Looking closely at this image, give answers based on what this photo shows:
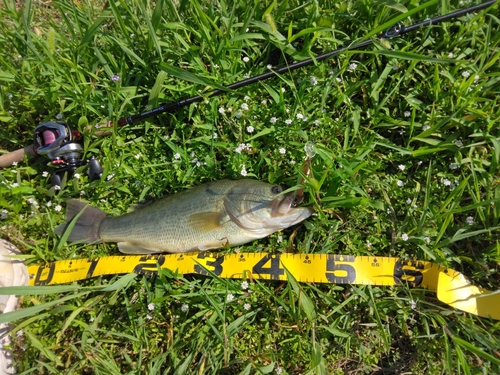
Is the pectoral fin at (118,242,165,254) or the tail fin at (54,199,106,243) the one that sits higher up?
the tail fin at (54,199,106,243)

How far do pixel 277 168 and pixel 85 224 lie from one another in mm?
1993

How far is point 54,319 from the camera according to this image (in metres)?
3.05

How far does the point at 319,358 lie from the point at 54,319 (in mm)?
2453

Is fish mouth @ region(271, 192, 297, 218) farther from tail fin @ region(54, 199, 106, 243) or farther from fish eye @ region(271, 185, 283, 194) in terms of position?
tail fin @ region(54, 199, 106, 243)

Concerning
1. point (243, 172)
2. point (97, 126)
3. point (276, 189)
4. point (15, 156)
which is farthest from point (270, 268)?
point (15, 156)

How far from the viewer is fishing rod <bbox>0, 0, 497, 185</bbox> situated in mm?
2926

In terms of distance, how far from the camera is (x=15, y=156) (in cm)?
340

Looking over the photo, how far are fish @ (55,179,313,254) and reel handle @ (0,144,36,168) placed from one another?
0.89m

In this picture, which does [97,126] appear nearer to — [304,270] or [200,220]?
[200,220]

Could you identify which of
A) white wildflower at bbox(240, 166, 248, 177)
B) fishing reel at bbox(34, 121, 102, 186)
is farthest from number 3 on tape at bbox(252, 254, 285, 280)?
fishing reel at bbox(34, 121, 102, 186)

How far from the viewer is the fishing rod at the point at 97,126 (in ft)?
9.60

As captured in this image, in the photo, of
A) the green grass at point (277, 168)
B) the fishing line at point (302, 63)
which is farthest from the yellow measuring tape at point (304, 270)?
the fishing line at point (302, 63)

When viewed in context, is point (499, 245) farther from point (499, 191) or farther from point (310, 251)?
point (310, 251)

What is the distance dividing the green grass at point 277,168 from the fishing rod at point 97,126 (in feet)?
0.43
